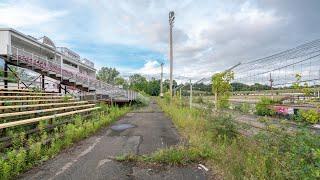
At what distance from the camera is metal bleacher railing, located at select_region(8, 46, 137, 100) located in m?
24.0

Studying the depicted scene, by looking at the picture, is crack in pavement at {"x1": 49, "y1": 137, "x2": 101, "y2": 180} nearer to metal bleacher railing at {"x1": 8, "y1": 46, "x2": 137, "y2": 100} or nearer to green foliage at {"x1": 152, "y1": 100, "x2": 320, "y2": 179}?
green foliage at {"x1": 152, "y1": 100, "x2": 320, "y2": 179}

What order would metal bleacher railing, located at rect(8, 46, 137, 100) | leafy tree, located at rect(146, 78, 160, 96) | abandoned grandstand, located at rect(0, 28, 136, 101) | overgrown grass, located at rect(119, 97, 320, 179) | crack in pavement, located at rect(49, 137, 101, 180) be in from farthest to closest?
leafy tree, located at rect(146, 78, 160, 96)
metal bleacher railing, located at rect(8, 46, 137, 100)
abandoned grandstand, located at rect(0, 28, 136, 101)
crack in pavement, located at rect(49, 137, 101, 180)
overgrown grass, located at rect(119, 97, 320, 179)

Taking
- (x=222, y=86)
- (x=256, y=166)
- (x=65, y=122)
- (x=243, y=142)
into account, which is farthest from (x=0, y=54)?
(x=256, y=166)

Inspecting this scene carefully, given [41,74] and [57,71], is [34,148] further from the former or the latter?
[57,71]

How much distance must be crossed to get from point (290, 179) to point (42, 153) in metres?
6.24

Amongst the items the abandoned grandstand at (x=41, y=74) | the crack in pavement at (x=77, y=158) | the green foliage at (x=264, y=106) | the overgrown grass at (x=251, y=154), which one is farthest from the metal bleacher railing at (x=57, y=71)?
the overgrown grass at (x=251, y=154)

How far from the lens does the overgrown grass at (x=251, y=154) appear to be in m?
4.56

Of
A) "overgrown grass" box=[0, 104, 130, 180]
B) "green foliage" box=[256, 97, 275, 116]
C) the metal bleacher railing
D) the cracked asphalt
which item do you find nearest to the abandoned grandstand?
the metal bleacher railing

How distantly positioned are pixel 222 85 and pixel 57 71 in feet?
51.7

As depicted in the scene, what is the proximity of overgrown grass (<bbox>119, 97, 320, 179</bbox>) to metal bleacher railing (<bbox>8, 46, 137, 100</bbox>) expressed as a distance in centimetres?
1842

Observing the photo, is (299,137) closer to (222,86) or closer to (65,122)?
(65,122)

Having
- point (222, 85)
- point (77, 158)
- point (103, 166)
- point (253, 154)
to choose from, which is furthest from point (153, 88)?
point (253, 154)

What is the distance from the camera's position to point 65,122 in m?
12.9

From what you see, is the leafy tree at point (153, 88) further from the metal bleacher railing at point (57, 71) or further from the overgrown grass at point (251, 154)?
the overgrown grass at point (251, 154)
